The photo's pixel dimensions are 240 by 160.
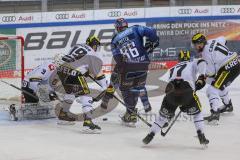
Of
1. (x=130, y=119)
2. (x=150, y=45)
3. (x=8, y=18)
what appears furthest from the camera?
(x=8, y=18)

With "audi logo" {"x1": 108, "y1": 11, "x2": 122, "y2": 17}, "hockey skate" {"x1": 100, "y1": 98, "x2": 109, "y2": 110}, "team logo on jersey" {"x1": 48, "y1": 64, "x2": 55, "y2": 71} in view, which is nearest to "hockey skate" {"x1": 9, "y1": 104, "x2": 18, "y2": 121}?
"team logo on jersey" {"x1": 48, "y1": 64, "x2": 55, "y2": 71}

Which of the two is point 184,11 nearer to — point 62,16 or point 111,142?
point 62,16

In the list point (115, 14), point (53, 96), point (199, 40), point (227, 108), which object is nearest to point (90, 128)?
point (53, 96)

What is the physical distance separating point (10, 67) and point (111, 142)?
3.07 m

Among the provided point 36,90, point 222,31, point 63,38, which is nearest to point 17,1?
point 63,38

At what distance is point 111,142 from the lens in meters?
5.71

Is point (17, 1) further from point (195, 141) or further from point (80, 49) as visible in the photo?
point (195, 141)

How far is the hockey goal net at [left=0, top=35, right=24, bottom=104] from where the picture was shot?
804cm

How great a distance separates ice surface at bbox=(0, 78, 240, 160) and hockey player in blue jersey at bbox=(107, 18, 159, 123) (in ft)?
1.11

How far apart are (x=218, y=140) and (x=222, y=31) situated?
5.91 m

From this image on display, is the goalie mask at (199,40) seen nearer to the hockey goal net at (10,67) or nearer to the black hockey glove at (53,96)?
the black hockey glove at (53,96)

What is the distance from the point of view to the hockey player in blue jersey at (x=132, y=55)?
6683 mm

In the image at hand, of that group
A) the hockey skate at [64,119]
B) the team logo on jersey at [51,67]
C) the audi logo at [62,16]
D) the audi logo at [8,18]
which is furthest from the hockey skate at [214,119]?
the audi logo at [8,18]

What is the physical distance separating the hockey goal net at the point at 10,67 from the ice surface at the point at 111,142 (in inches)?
40.1
